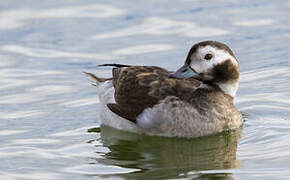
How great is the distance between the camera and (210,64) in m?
11.4

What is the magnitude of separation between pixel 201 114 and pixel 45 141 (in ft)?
6.72

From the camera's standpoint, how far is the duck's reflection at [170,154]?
1003cm

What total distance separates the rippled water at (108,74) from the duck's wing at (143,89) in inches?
14.7

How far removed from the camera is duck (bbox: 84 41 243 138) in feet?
37.6

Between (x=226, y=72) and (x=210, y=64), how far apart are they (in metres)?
0.29

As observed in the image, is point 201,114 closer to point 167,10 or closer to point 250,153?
point 250,153

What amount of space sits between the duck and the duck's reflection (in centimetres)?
13

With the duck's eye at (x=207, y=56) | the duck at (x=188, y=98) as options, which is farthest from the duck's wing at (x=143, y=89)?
the duck's eye at (x=207, y=56)

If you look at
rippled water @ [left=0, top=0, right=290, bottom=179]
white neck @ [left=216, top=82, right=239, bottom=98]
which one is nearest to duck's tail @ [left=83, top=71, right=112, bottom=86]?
rippled water @ [left=0, top=0, right=290, bottom=179]

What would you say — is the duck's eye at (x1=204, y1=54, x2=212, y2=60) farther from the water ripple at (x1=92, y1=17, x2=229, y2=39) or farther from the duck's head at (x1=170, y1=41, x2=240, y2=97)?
the water ripple at (x1=92, y1=17, x2=229, y2=39)

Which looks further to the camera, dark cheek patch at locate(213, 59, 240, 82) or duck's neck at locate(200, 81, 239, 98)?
duck's neck at locate(200, 81, 239, 98)

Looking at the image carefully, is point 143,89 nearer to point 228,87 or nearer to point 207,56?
point 207,56

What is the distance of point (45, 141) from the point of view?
1150cm

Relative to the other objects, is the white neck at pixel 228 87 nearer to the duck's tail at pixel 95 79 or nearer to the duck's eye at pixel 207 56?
the duck's eye at pixel 207 56
